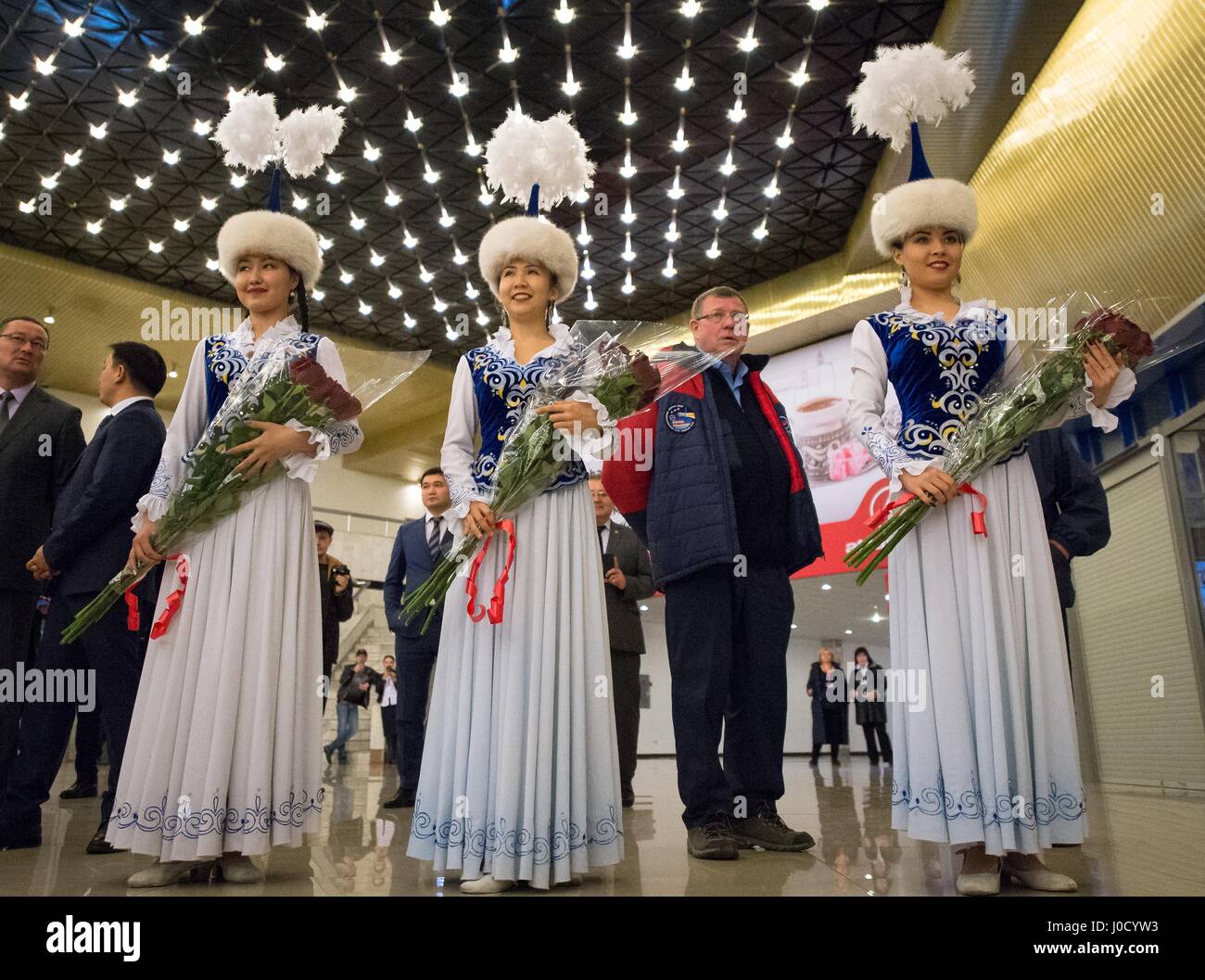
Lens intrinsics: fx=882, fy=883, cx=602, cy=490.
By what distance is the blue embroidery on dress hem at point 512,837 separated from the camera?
2207mm

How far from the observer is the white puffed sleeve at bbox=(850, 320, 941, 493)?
8.08 feet

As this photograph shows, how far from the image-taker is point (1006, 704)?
7.45ft

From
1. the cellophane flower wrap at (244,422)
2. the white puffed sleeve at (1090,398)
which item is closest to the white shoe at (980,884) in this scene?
the white puffed sleeve at (1090,398)

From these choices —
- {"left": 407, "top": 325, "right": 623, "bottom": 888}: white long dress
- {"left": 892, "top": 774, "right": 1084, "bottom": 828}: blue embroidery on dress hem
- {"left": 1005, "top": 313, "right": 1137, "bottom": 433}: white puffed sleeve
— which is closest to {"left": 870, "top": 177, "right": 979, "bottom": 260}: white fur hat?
{"left": 1005, "top": 313, "right": 1137, "bottom": 433}: white puffed sleeve

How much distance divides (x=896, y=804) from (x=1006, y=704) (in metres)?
0.40

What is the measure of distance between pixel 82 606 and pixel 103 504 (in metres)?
0.39

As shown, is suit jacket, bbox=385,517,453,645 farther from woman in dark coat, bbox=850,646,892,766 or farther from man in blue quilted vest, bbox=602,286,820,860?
woman in dark coat, bbox=850,646,892,766

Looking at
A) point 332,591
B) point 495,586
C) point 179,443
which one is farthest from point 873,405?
point 332,591

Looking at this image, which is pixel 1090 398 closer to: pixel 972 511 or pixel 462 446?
pixel 972 511

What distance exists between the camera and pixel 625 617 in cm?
469

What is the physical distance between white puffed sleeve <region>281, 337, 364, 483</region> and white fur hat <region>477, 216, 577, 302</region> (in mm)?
544

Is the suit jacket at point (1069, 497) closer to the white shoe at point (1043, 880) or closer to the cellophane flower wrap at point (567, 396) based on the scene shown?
the white shoe at point (1043, 880)
